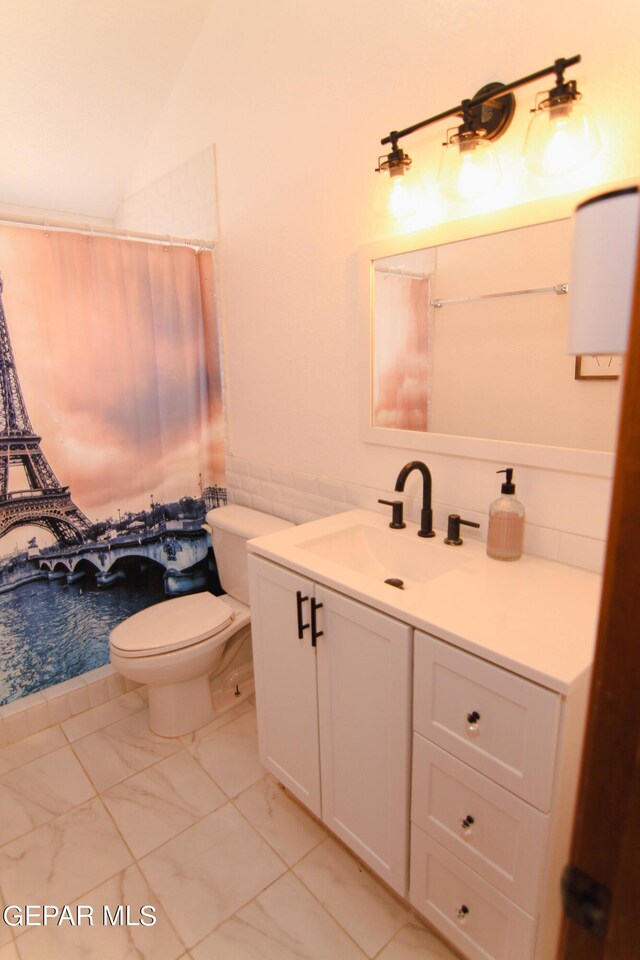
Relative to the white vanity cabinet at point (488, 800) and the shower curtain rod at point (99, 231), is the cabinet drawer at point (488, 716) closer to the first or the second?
the white vanity cabinet at point (488, 800)

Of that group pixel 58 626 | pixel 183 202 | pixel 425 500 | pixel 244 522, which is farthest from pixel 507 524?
pixel 183 202

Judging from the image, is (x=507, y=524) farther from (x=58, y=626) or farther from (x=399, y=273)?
(x=58, y=626)

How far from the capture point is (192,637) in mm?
1887

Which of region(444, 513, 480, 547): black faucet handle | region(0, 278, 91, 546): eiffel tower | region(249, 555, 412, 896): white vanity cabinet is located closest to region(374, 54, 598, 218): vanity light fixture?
region(444, 513, 480, 547): black faucet handle

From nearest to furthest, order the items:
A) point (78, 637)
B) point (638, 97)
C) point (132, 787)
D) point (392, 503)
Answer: point (638, 97) → point (392, 503) → point (132, 787) → point (78, 637)

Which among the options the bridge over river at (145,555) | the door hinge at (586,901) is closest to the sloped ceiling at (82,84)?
the bridge over river at (145,555)

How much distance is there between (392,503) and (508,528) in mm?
380

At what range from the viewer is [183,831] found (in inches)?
63.8

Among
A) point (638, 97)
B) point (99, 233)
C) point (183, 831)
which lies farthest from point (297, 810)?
point (99, 233)

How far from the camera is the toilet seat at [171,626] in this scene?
1.85 metres

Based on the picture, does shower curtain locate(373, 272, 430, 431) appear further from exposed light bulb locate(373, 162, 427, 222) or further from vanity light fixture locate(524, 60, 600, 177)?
vanity light fixture locate(524, 60, 600, 177)

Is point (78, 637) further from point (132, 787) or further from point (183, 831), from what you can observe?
point (183, 831)

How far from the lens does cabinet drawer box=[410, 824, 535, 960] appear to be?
103cm

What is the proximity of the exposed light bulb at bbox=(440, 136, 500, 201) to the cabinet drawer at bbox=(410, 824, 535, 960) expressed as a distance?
1.49 m
